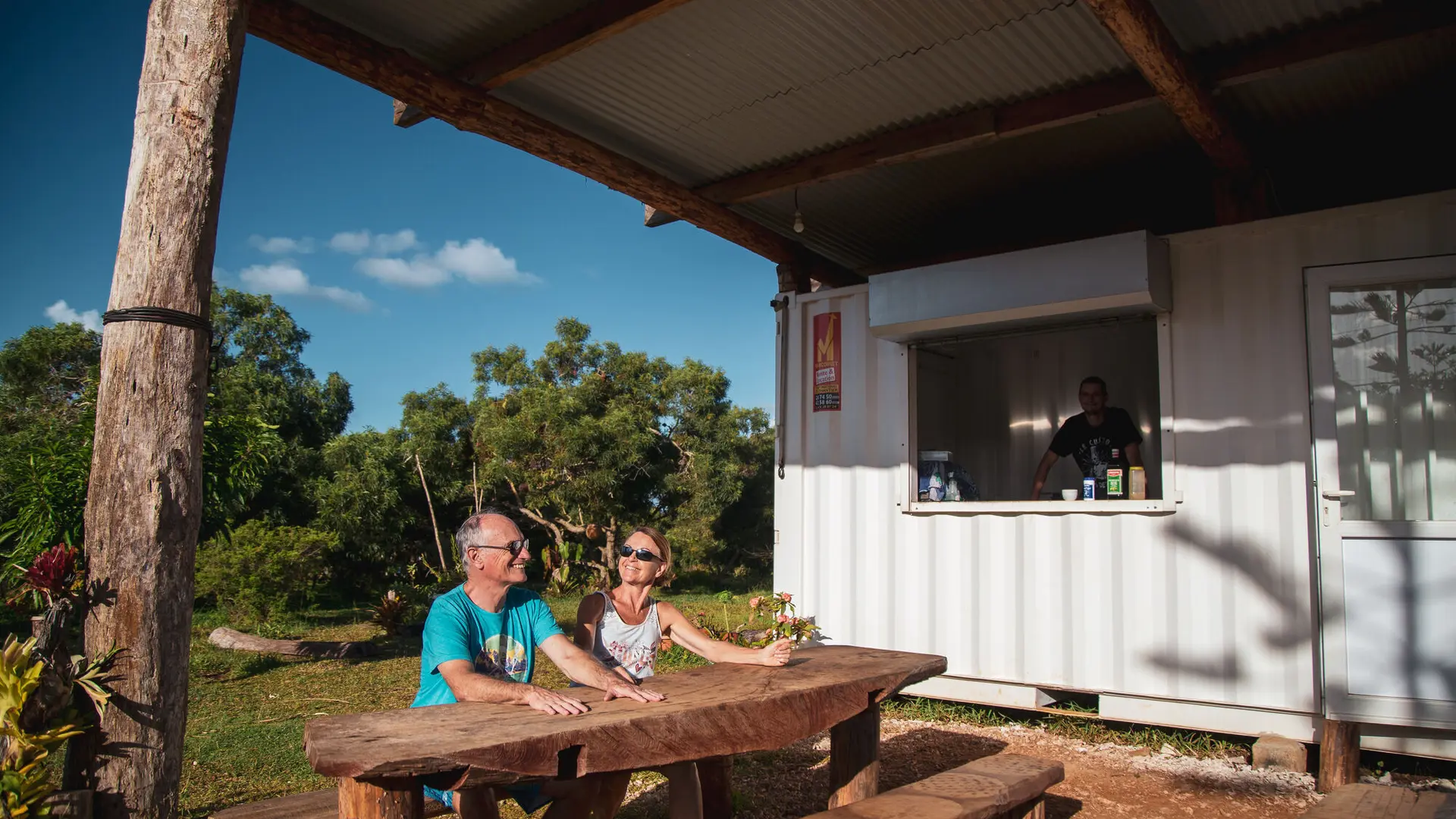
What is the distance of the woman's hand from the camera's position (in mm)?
3668

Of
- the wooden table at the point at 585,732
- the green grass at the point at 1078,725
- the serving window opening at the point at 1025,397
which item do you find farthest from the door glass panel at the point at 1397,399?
the wooden table at the point at 585,732

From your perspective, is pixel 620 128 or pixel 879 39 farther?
pixel 620 128

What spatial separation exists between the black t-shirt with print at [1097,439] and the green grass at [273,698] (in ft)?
12.2

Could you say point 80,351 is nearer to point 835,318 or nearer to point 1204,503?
point 835,318

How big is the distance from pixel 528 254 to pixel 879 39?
56834 mm

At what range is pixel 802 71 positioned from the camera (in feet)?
17.1

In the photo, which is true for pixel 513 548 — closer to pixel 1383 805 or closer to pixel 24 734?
pixel 24 734

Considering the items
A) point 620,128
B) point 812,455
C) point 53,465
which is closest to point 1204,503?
point 812,455

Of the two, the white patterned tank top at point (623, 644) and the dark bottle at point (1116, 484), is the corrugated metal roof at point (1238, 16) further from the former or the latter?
the white patterned tank top at point (623, 644)

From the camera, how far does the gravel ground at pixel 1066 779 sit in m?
4.36

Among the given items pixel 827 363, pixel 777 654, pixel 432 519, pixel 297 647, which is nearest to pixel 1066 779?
pixel 777 654

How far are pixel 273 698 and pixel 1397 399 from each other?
24.0 ft

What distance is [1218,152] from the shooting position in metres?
5.52

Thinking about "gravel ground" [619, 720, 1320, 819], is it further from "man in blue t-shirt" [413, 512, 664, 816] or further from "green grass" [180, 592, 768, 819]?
"man in blue t-shirt" [413, 512, 664, 816]
